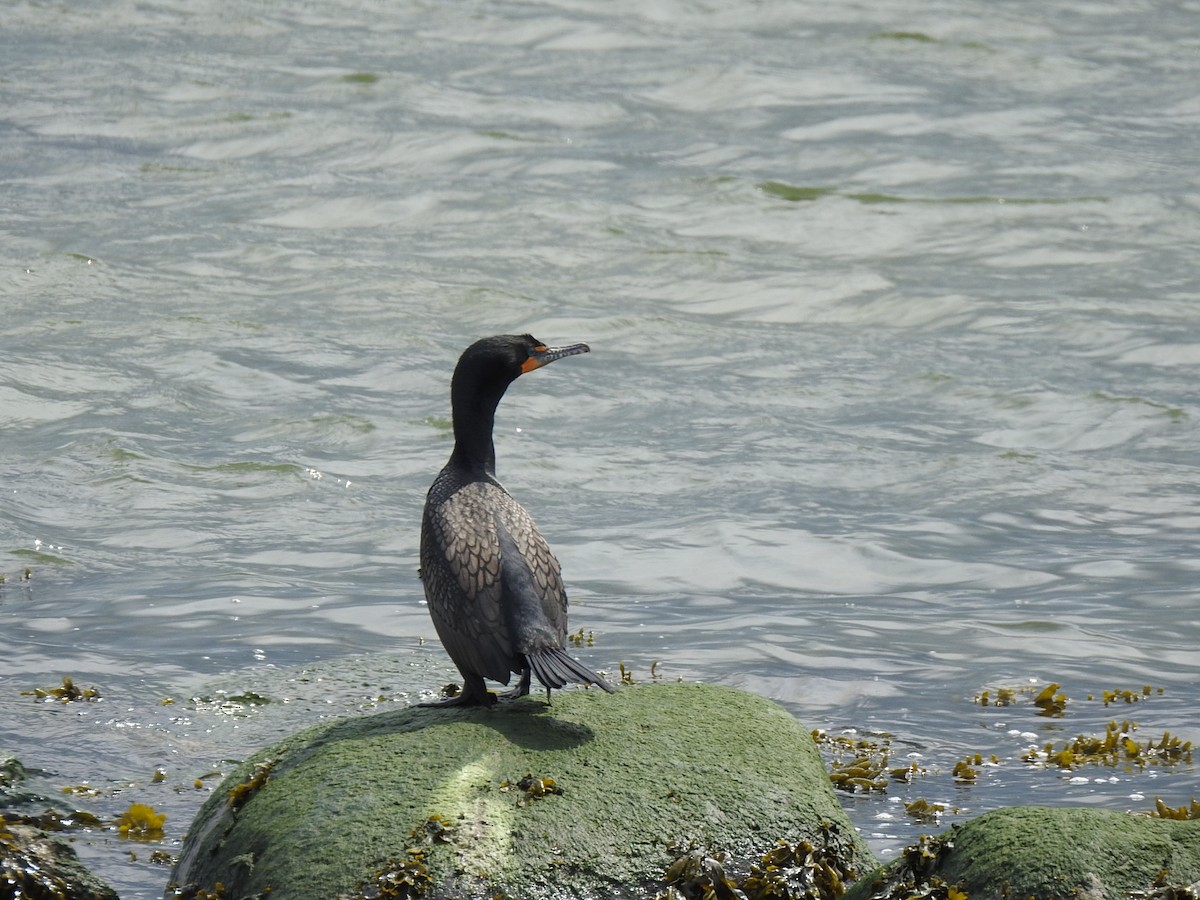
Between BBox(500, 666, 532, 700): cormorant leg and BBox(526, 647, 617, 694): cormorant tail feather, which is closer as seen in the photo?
BBox(526, 647, 617, 694): cormorant tail feather

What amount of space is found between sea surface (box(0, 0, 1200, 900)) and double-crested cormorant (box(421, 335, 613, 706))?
53.2 inches

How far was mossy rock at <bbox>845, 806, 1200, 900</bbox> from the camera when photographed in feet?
15.6

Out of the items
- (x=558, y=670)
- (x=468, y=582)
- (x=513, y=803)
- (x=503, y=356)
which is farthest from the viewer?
(x=503, y=356)

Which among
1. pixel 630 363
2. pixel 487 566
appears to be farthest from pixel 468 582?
pixel 630 363

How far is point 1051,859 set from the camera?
15.8ft

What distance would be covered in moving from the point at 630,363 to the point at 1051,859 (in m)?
11.4

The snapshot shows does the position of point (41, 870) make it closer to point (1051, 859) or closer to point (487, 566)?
point (487, 566)

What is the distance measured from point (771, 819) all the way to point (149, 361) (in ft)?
36.5

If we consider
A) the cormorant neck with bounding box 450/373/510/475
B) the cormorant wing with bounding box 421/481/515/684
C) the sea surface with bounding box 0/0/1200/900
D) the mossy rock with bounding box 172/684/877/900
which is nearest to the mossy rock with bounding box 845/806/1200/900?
the mossy rock with bounding box 172/684/877/900

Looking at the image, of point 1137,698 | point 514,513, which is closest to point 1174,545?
point 1137,698

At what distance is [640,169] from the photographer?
21.0 meters

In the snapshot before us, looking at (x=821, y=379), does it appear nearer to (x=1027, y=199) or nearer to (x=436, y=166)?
(x=1027, y=199)

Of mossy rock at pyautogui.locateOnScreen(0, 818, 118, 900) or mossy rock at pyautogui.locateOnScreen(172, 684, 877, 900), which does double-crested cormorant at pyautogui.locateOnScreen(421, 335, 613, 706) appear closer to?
mossy rock at pyautogui.locateOnScreen(172, 684, 877, 900)

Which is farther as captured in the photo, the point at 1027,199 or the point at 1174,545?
the point at 1027,199
